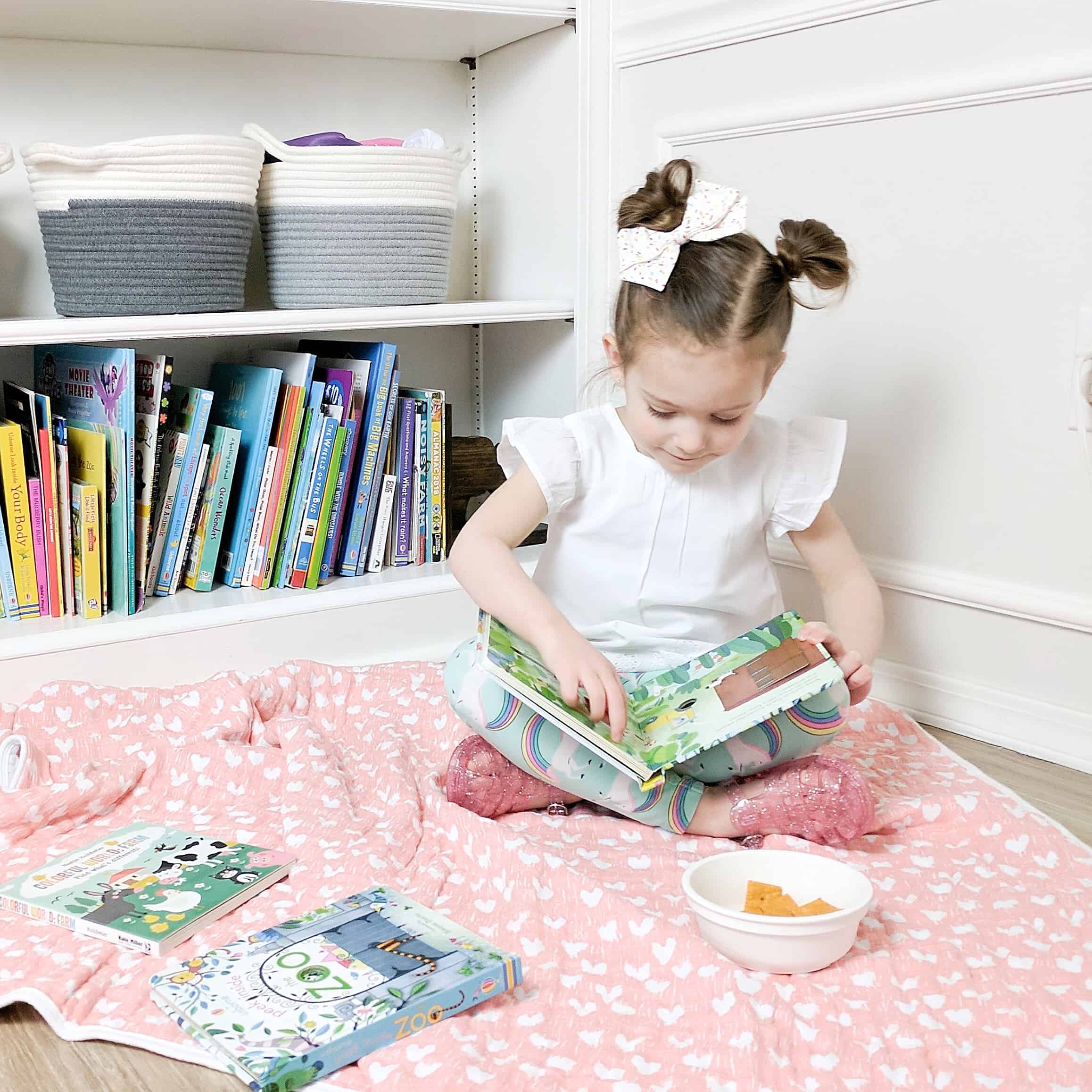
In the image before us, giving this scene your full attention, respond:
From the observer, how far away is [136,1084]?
2.51ft

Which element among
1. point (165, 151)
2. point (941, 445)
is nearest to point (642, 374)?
point (941, 445)

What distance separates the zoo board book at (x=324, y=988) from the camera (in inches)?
29.5

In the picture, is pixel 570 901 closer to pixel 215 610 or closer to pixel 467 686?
pixel 467 686

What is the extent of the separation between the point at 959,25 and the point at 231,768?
1036 millimetres

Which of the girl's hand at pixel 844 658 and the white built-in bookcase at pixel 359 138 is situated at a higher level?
the white built-in bookcase at pixel 359 138

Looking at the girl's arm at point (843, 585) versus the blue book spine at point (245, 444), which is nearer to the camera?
the girl's arm at point (843, 585)

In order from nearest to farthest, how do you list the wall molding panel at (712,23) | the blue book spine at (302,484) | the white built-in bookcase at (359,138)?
the wall molding panel at (712,23) < the white built-in bookcase at (359,138) < the blue book spine at (302,484)

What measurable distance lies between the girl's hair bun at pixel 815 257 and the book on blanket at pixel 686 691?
0.31m

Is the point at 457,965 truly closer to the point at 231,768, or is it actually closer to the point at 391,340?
the point at 231,768

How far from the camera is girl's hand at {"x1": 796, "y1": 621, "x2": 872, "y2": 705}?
1.10 metres

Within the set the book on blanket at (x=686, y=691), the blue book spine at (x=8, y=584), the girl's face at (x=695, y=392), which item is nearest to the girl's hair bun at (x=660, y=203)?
the girl's face at (x=695, y=392)

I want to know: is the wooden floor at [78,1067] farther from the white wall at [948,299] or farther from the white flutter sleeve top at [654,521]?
the white wall at [948,299]

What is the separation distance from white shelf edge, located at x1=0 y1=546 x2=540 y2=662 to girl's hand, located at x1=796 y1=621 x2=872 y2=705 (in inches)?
25.0

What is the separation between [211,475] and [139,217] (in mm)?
316
